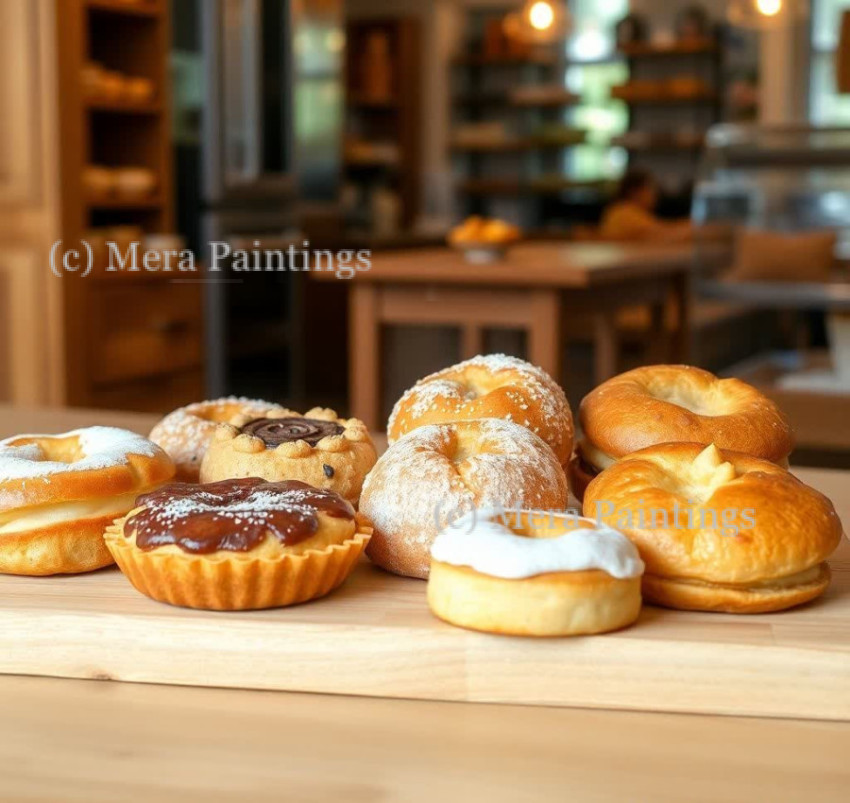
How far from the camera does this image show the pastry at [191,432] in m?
1.10

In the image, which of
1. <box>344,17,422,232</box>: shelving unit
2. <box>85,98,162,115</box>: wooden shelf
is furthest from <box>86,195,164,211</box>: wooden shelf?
<box>344,17,422,232</box>: shelving unit

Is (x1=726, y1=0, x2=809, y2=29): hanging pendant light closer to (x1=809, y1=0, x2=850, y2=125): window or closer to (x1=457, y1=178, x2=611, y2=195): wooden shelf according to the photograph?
(x1=809, y1=0, x2=850, y2=125): window

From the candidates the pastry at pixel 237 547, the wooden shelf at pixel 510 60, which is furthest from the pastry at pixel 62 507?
the wooden shelf at pixel 510 60

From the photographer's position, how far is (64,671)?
0.82 metres

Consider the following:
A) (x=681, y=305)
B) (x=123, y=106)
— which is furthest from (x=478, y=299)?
(x=681, y=305)

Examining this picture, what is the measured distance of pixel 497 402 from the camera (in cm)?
101

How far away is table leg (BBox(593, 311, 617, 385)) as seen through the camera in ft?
14.7

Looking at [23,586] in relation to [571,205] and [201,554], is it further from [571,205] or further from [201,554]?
[571,205]

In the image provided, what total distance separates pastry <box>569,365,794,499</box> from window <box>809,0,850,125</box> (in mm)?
8056

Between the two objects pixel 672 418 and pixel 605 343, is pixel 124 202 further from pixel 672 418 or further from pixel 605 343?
pixel 672 418

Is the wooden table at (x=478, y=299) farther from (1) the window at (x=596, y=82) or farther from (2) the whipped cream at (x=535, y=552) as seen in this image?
(1) the window at (x=596, y=82)

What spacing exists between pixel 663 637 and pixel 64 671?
1.32 ft

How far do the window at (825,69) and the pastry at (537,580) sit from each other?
330 inches

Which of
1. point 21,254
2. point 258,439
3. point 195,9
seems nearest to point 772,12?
point 195,9
